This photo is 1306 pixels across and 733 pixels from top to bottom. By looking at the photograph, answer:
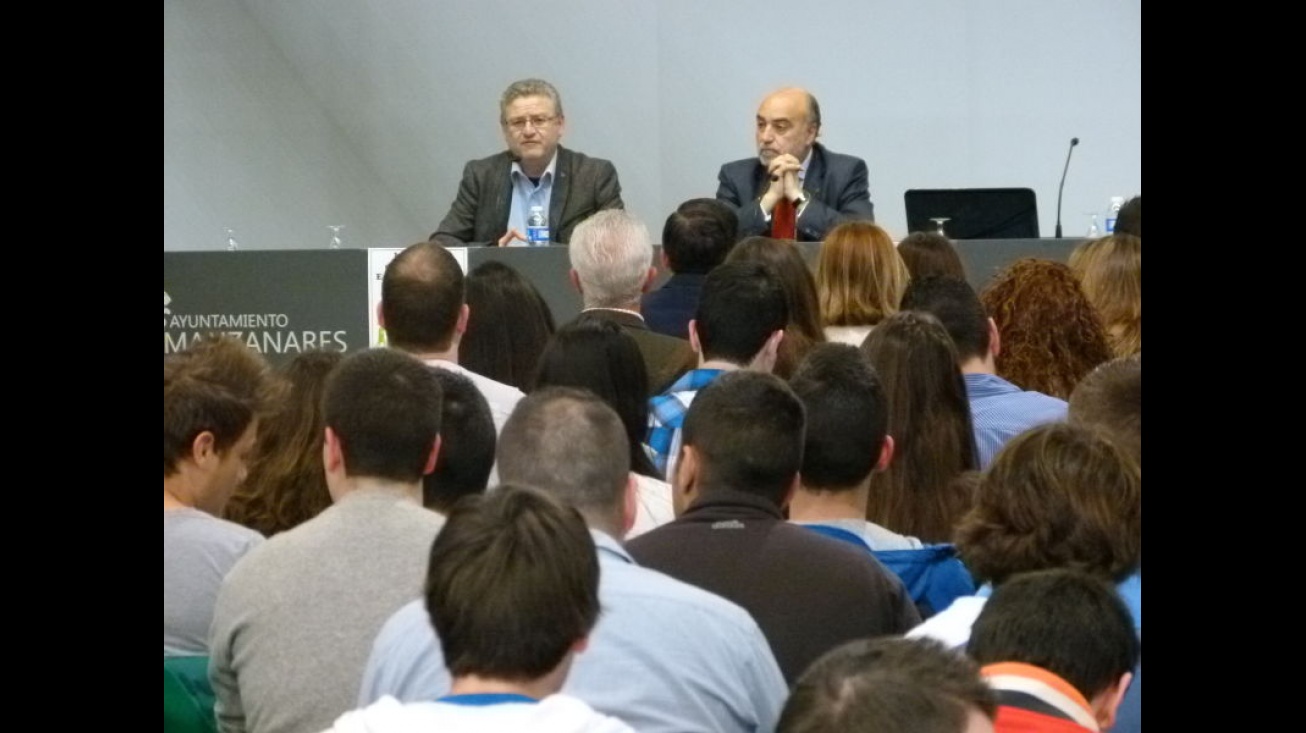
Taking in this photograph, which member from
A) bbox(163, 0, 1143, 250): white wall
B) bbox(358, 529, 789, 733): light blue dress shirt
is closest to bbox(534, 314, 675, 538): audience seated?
bbox(358, 529, 789, 733): light blue dress shirt

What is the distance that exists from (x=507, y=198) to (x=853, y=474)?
4.56 metres

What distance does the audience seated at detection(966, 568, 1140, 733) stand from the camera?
A: 2.42 metres

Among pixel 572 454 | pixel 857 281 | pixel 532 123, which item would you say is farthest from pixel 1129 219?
pixel 572 454

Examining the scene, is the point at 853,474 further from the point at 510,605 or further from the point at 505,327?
the point at 505,327

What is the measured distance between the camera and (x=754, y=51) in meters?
10.7

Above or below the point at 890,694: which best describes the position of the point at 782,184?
above

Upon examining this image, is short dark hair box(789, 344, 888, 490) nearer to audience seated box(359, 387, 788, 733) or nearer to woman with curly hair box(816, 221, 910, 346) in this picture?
audience seated box(359, 387, 788, 733)

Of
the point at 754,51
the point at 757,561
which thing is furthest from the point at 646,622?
the point at 754,51

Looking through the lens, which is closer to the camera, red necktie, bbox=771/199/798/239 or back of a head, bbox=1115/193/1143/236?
back of a head, bbox=1115/193/1143/236

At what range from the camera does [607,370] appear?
4012 mm

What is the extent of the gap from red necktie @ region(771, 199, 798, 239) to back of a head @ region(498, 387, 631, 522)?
4.34 meters

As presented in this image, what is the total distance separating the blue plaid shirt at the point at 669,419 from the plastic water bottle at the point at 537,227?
130 inches
